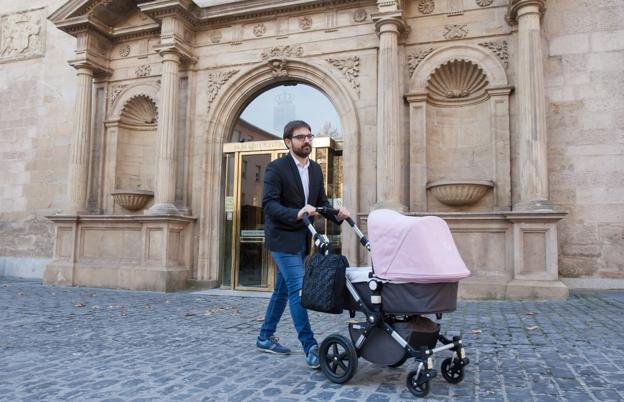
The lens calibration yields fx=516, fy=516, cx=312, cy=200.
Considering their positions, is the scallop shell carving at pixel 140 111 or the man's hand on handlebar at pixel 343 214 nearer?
the man's hand on handlebar at pixel 343 214

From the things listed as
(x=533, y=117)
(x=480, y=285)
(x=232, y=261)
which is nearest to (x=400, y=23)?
(x=533, y=117)

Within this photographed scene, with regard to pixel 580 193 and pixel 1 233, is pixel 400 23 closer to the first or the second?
pixel 580 193

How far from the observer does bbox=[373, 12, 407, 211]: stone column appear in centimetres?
943

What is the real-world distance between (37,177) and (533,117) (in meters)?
12.5

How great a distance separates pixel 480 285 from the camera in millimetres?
8750

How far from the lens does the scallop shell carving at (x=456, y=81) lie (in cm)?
998

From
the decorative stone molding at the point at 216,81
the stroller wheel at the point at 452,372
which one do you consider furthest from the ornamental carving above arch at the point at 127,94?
the stroller wheel at the point at 452,372

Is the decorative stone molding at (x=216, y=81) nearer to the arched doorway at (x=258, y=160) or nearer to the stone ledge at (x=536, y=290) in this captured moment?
the arched doorway at (x=258, y=160)

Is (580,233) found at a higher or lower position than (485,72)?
lower

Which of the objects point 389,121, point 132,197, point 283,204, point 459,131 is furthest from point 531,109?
point 132,197

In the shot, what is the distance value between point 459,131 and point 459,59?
1375mm

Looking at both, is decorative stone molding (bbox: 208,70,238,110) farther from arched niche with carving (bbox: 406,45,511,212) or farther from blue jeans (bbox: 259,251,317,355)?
blue jeans (bbox: 259,251,317,355)

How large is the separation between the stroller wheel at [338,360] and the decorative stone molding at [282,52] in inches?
328

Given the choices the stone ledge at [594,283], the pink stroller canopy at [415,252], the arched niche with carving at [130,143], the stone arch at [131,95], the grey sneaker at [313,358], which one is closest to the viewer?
the pink stroller canopy at [415,252]
